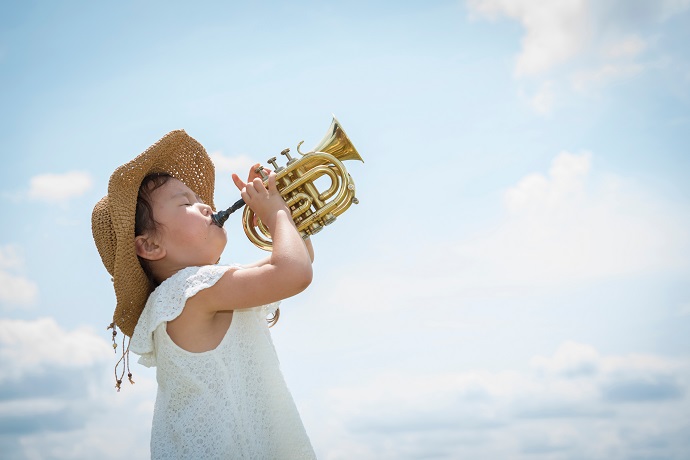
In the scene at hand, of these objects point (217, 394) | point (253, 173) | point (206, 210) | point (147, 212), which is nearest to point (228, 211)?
point (206, 210)

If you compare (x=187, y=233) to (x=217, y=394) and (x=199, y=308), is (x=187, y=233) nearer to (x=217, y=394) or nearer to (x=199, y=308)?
(x=199, y=308)

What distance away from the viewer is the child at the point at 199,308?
4.34 meters

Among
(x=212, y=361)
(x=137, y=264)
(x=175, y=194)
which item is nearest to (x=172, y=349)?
(x=212, y=361)

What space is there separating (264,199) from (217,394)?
1.01 meters

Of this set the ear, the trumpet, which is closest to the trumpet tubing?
the trumpet

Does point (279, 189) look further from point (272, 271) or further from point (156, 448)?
point (156, 448)

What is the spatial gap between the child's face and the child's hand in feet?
0.85

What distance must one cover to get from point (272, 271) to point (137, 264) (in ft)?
2.67

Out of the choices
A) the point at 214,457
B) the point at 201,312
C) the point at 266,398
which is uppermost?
the point at 201,312

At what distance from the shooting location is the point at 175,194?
479 centimetres

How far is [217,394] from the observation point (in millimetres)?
4383

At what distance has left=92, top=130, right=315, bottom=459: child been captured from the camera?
4344 millimetres

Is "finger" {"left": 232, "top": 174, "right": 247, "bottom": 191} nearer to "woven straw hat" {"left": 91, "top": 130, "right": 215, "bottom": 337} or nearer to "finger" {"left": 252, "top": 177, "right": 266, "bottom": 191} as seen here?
"finger" {"left": 252, "top": 177, "right": 266, "bottom": 191}

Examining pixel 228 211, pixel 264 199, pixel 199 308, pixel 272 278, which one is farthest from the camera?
pixel 228 211
